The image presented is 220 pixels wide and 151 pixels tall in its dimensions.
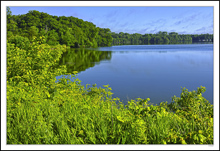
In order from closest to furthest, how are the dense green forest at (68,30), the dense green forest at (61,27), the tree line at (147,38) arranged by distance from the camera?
the dense green forest at (68,30), the dense green forest at (61,27), the tree line at (147,38)

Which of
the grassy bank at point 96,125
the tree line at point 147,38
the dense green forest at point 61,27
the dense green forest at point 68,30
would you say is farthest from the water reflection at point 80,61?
the tree line at point 147,38

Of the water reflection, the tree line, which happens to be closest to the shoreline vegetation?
the water reflection

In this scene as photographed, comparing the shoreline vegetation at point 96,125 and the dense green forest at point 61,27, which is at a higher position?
the dense green forest at point 61,27

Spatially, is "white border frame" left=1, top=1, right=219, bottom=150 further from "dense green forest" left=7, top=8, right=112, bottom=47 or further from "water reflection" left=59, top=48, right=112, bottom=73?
"dense green forest" left=7, top=8, right=112, bottom=47

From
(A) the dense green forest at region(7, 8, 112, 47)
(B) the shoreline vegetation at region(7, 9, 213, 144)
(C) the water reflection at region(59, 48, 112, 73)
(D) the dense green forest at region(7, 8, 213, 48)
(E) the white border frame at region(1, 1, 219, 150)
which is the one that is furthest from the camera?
(A) the dense green forest at region(7, 8, 112, 47)

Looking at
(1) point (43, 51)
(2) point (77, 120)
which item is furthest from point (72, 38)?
(2) point (77, 120)

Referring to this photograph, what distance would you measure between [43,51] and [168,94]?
7.21 metres

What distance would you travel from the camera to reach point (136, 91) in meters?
12.9

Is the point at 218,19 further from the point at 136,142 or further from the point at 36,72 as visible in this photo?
the point at 36,72

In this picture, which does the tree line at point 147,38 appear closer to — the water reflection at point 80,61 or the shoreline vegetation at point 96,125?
the water reflection at point 80,61

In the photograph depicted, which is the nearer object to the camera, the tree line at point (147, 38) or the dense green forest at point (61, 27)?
the dense green forest at point (61, 27)

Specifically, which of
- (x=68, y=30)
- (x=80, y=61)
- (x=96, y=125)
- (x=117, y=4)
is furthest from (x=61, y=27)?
(x=96, y=125)

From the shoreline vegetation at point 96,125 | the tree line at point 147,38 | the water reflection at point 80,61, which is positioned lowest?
the shoreline vegetation at point 96,125

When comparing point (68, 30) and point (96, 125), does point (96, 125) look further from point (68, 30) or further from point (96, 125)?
point (68, 30)
